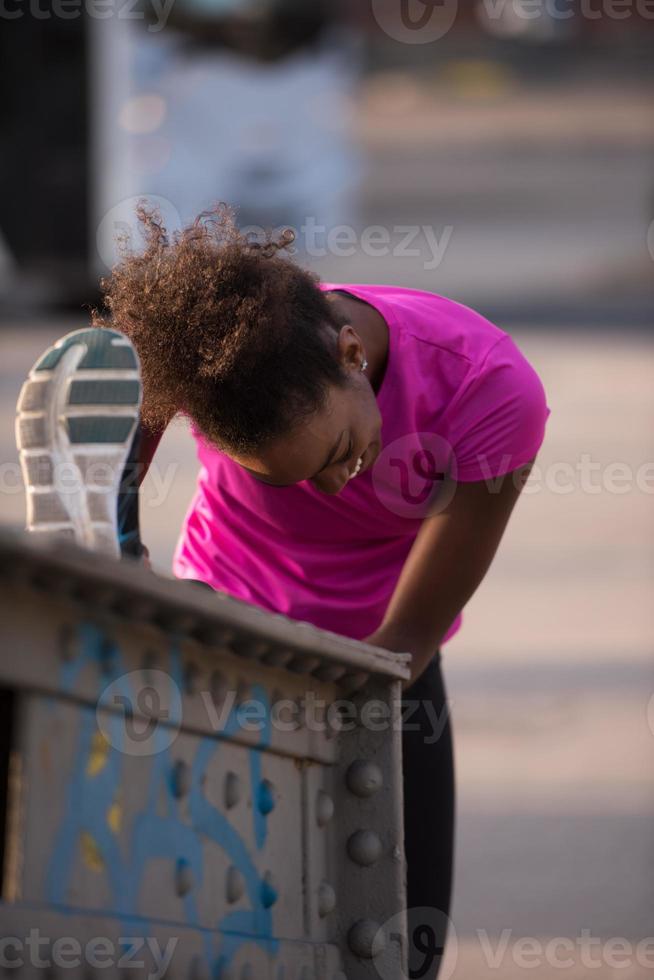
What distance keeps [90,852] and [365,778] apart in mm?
587

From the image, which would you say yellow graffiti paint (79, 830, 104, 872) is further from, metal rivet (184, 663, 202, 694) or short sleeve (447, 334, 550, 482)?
short sleeve (447, 334, 550, 482)

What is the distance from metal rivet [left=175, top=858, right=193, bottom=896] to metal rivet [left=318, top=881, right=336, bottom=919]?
35cm

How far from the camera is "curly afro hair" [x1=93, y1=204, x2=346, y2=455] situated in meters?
2.15

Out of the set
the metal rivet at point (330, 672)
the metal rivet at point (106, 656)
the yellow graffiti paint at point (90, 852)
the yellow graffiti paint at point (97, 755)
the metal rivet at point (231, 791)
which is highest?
the metal rivet at point (106, 656)

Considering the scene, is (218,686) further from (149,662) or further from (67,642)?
(67,642)

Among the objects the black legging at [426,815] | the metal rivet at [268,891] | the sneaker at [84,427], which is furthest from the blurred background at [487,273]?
the metal rivet at [268,891]

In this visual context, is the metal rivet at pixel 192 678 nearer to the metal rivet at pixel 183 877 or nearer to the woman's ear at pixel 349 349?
the metal rivet at pixel 183 877

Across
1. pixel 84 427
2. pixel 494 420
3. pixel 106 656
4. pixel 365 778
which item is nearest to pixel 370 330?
pixel 494 420

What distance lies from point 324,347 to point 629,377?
872cm

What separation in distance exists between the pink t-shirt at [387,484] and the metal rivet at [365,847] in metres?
0.49

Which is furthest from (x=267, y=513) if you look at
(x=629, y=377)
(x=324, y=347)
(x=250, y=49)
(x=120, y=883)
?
(x=250, y=49)

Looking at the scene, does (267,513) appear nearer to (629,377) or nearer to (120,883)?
(120,883)

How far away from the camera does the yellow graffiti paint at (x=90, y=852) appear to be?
1.66 metres

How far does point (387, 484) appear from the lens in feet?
8.07
